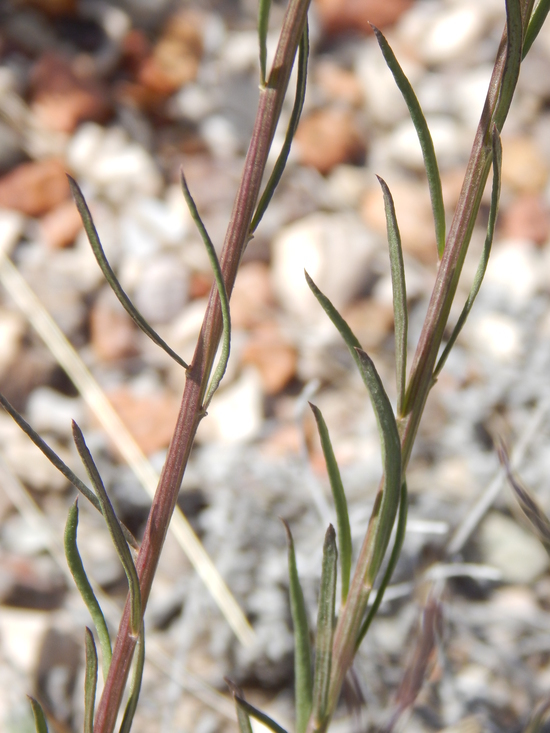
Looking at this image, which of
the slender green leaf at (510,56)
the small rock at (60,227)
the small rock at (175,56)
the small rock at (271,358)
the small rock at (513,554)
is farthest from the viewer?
the small rock at (175,56)

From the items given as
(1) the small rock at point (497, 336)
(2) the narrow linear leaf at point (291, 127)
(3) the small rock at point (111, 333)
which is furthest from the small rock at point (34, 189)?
(2) the narrow linear leaf at point (291, 127)

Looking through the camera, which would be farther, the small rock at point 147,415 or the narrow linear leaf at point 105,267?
the small rock at point 147,415

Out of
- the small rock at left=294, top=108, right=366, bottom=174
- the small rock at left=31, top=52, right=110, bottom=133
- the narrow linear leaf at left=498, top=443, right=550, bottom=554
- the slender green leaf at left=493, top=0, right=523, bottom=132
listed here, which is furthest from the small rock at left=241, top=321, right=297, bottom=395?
the slender green leaf at left=493, top=0, right=523, bottom=132

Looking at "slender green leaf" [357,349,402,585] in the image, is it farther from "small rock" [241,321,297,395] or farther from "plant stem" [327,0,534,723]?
"small rock" [241,321,297,395]

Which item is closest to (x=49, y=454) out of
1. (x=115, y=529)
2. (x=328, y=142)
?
(x=115, y=529)

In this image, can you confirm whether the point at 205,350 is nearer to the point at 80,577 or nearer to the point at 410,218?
the point at 80,577

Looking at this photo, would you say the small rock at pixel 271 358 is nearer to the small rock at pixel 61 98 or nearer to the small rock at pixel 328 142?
the small rock at pixel 328 142
